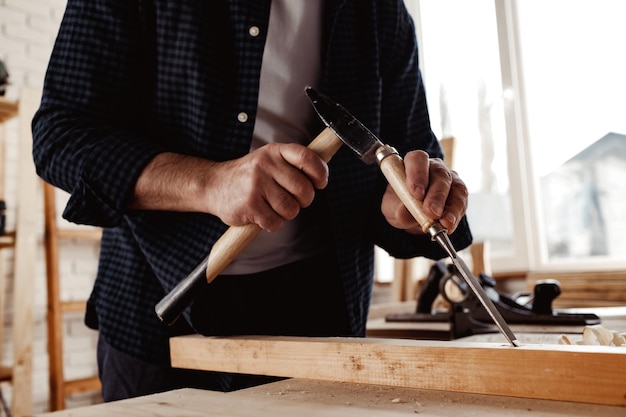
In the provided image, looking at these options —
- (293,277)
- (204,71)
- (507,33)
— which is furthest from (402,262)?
(204,71)

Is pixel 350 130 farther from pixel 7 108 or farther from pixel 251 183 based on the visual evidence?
pixel 7 108

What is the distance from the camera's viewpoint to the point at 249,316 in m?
0.84

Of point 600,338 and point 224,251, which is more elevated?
point 224,251

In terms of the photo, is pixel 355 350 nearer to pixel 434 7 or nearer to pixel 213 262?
pixel 213 262

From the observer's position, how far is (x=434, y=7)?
3.37 metres

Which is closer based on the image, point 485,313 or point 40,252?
point 485,313

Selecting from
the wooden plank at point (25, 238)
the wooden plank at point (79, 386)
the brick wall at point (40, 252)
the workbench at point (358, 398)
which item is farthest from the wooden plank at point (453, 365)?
the brick wall at point (40, 252)

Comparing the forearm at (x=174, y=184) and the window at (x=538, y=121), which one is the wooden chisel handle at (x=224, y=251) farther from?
the window at (x=538, y=121)

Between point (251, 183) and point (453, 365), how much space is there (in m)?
0.28

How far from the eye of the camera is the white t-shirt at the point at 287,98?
87 cm

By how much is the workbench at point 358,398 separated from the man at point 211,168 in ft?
0.51

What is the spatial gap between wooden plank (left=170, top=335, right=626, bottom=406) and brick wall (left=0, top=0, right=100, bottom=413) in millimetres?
2589

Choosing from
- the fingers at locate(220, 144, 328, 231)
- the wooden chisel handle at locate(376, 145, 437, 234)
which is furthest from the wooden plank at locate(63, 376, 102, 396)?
the wooden chisel handle at locate(376, 145, 437, 234)

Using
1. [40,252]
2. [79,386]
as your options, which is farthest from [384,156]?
[40,252]
